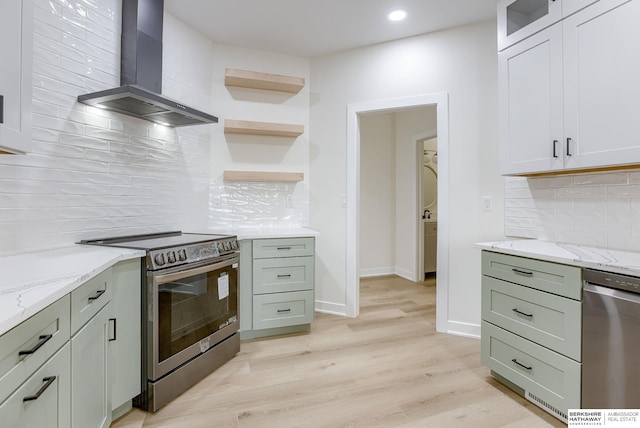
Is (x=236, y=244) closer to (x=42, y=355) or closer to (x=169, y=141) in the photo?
(x=169, y=141)

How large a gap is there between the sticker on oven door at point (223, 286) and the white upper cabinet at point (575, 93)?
217 centimetres

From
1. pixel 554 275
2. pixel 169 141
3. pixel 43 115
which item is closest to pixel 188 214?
pixel 169 141

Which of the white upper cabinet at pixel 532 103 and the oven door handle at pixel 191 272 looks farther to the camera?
the white upper cabinet at pixel 532 103

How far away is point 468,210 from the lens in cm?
287

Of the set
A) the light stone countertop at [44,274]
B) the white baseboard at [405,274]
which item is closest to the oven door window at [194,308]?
the light stone countertop at [44,274]

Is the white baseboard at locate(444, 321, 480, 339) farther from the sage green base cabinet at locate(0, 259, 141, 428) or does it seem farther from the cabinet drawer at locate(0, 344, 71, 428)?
the cabinet drawer at locate(0, 344, 71, 428)

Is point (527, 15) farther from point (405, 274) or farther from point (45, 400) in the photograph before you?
point (405, 274)

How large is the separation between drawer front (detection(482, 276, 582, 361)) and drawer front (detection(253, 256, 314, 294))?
1414 millimetres

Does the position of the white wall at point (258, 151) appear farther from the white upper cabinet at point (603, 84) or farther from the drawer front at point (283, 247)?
the white upper cabinet at point (603, 84)

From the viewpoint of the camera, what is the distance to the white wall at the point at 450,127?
9.14 ft

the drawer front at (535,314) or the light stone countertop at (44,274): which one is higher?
the light stone countertop at (44,274)

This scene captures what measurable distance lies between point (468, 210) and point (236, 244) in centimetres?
202

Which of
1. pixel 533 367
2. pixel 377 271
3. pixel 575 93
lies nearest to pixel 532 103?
pixel 575 93

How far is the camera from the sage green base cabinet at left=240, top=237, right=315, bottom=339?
2.71 meters
